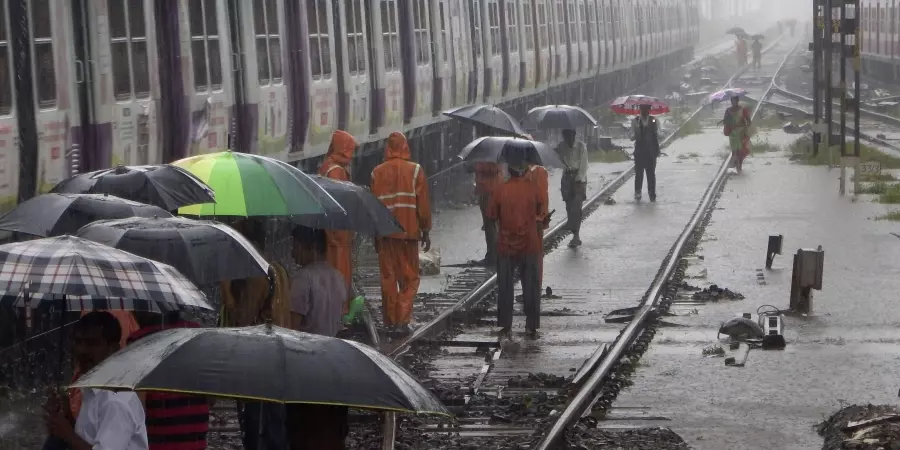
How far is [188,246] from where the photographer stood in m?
6.07

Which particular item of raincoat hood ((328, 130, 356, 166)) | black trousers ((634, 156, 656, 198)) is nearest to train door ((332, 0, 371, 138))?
black trousers ((634, 156, 656, 198))

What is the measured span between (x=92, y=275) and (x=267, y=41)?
9.10 m

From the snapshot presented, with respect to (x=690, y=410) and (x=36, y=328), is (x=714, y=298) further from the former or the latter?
(x=36, y=328)

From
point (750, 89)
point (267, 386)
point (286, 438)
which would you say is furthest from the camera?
point (750, 89)

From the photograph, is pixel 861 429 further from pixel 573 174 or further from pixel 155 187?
pixel 573 174

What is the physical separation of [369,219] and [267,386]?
172 inches

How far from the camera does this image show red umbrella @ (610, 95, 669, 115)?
21.0m

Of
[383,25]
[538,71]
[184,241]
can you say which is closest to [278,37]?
[383,25]

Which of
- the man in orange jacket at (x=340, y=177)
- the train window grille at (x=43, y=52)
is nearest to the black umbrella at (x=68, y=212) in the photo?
the train window grille at (x=43, y=52)

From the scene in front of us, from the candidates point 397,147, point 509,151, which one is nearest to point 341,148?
point 397,147

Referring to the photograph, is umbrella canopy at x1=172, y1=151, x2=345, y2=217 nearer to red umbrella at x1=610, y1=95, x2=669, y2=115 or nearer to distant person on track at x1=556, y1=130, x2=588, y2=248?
distant person on track at x1=556, y1=130, x2=588, y2=248

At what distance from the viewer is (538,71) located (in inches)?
1198

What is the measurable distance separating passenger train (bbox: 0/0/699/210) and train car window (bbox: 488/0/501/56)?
33mm

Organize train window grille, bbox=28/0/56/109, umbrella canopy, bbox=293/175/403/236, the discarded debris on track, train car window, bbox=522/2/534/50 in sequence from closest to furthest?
1. the discarded debris on track
2. umbrella canopy, bbox=293/175/403/236
3. train window grille, bbox=28/0/56/109
4. train car window, bbox=522/2/534/50
